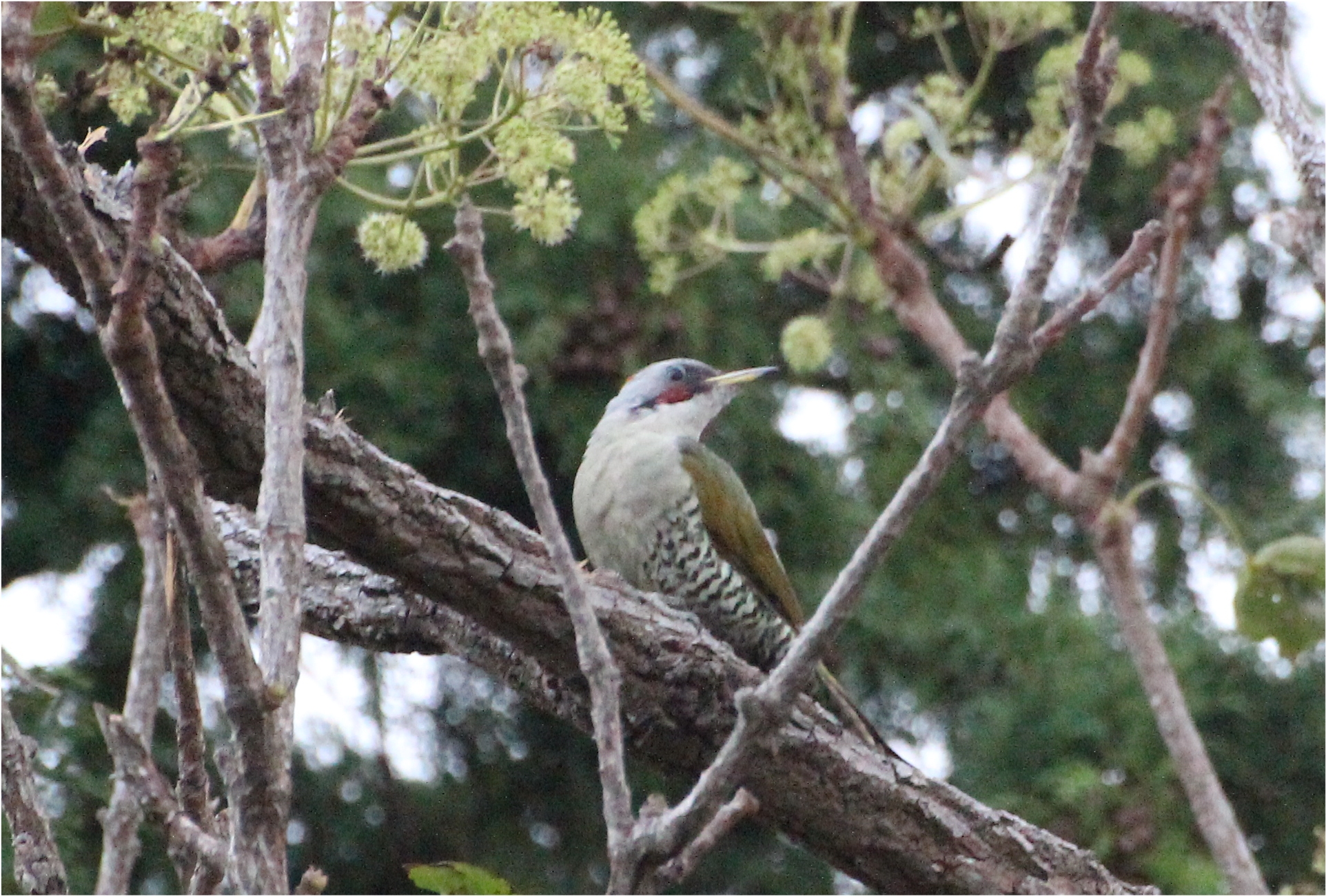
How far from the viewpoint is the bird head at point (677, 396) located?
158 inches

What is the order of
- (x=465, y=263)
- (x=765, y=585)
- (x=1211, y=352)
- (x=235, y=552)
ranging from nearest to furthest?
(x=465, y=263) → (x=235, y=552) → (x=765, y=585) → (x=1211, y=352)

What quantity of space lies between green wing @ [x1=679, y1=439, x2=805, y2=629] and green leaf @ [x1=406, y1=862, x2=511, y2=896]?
6.05 ft

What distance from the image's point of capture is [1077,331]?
6203mm

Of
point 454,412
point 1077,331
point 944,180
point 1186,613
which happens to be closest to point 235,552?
point 454,412

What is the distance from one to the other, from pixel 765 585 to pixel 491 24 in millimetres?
1787

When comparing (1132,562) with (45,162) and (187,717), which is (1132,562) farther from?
(45,162)

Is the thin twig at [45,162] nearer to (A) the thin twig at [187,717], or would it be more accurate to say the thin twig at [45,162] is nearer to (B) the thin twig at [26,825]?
(A) the thin twig at [187,717]

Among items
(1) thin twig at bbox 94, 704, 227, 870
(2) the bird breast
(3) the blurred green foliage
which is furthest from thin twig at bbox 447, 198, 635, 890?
(3) the blurred green foliage

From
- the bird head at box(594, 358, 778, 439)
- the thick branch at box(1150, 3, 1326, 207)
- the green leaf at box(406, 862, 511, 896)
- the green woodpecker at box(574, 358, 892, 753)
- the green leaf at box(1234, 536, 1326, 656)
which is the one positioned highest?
the thick branch at box(1150, 3, 1326, 207)

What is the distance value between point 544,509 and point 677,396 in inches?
93.8

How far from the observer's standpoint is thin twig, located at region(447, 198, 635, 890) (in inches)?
64.2

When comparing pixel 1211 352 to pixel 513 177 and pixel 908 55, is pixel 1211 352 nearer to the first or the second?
pixel 908 55

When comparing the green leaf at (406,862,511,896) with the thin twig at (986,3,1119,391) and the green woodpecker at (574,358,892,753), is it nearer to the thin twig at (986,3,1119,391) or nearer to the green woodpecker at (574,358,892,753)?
the thin twig at (986,3,1119,391)

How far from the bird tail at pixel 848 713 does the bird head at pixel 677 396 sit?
872 millimetres
